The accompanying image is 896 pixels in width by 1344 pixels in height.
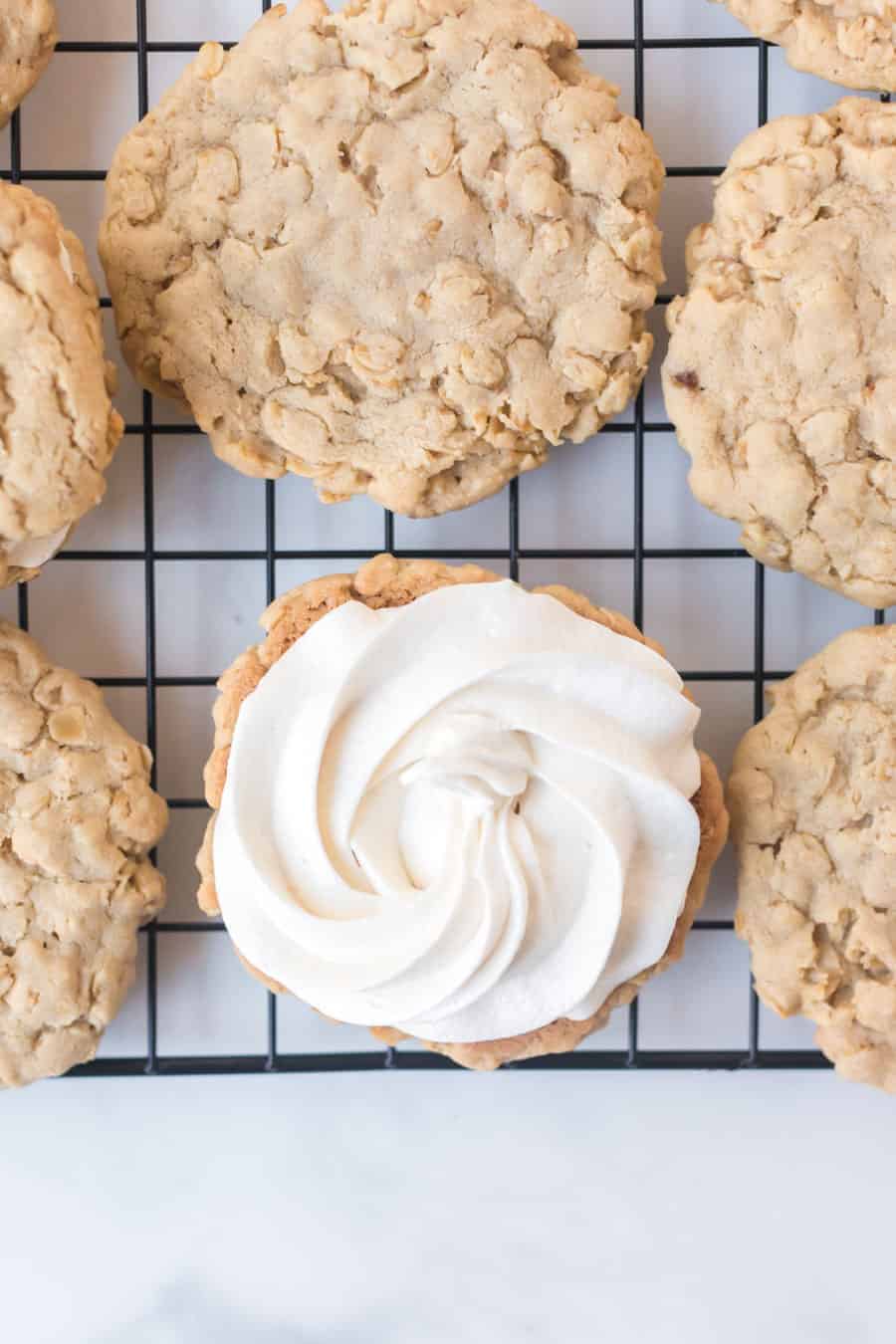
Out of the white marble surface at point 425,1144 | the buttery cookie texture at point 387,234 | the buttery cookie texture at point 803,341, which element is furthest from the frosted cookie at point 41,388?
the buttery cookie texture at point 803,341

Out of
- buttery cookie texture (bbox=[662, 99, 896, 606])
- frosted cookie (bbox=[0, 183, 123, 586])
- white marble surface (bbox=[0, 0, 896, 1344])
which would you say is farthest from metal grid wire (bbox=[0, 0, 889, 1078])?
frosted cookie (bbox=[0, 183, 123, 586])

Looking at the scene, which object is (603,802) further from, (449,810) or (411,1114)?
(411,1114)

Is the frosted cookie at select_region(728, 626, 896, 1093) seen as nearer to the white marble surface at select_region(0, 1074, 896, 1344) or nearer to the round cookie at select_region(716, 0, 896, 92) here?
the white marble surface at select_region(0, 1074, 896, 1344)

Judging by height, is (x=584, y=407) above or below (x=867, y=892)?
above

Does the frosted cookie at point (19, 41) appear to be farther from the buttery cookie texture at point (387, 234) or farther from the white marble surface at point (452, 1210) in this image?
the white marble surface at point (452, 1210)

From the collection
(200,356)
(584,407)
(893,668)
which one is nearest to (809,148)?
(584,407)
